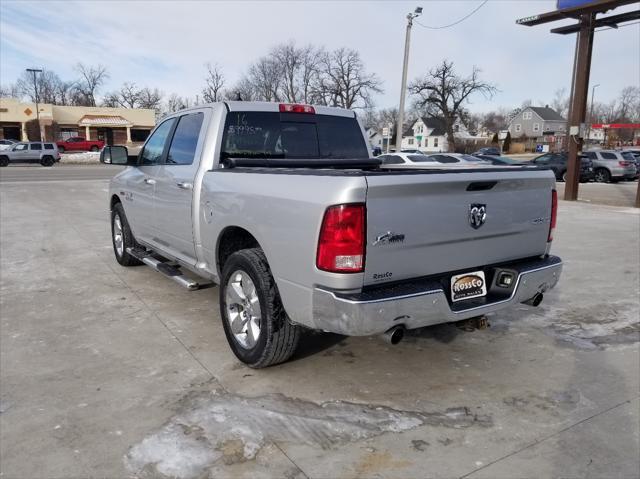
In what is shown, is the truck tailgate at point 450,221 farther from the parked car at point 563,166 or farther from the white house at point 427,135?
the white house at point 427,135

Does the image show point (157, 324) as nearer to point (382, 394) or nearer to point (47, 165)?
point (382, 394)

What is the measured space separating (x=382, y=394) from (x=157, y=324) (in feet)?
7.43

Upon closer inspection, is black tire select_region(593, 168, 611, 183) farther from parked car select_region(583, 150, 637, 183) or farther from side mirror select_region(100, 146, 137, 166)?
side mirror select_region(100, 146, 137, 166)

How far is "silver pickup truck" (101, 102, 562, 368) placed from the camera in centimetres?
288

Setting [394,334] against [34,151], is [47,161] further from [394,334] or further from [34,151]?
[394,334]

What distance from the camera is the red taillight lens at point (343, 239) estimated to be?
2.80m

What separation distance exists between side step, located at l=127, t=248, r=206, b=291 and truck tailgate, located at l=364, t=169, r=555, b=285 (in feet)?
6.83

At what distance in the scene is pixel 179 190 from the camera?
4.56 meters

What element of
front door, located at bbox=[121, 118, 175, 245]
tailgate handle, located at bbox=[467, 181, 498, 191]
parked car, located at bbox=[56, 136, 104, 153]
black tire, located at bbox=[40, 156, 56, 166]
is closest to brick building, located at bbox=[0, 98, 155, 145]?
parked car, located at bbox=[56, 136, 104, 153]

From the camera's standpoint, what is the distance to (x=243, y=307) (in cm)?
377

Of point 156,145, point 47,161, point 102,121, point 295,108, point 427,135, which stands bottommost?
point 47,161

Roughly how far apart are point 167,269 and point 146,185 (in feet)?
3.39

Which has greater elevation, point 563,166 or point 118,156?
point 118,156

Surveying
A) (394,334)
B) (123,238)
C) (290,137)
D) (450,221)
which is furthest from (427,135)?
(394,334)
